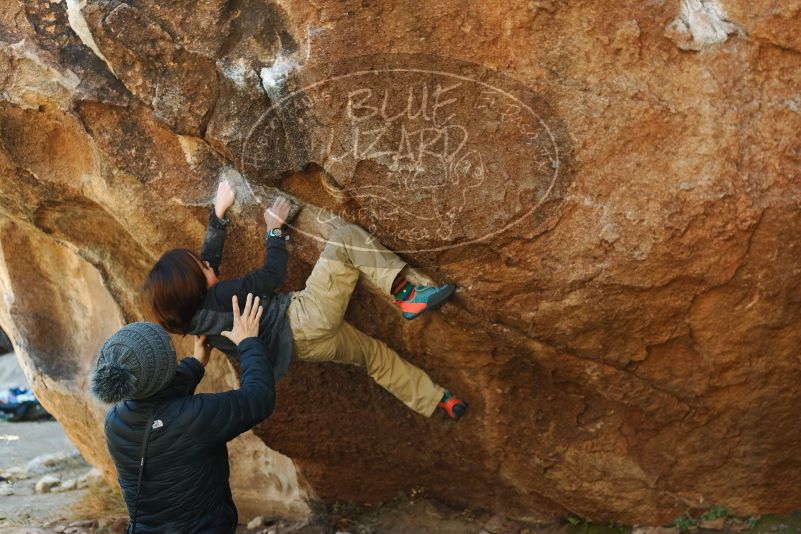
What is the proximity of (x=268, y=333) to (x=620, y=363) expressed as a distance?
1406 mm

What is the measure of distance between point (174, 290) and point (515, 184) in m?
1.33

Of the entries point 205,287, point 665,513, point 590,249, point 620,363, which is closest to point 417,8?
point 590,249

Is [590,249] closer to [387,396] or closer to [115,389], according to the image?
[387,396]

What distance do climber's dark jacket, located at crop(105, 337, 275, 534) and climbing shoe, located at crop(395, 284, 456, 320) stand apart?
0.69 metres

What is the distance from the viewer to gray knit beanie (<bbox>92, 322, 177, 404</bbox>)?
2.72 m

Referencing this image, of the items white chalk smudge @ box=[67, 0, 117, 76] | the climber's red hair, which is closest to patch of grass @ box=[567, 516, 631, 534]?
the climber's red hair

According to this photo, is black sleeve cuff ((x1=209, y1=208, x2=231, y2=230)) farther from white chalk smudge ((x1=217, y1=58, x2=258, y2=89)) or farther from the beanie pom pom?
the beanie pom pom

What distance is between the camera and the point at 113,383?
8.91ft

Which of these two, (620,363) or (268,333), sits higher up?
(620,363)

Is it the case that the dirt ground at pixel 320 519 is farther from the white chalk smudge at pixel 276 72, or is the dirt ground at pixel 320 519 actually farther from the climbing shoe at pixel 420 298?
the white chalk smudge at pixel 276 72

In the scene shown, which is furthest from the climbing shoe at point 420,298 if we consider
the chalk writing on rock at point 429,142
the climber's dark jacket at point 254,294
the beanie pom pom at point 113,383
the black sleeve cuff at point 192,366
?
the beanie pom pom at point 113,383

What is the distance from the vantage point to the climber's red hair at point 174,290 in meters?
3.38

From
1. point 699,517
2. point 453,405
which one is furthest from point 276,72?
point 699,517

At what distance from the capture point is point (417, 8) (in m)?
3.19
